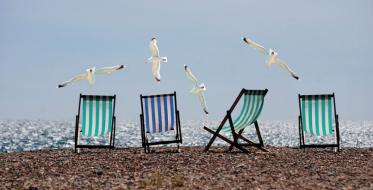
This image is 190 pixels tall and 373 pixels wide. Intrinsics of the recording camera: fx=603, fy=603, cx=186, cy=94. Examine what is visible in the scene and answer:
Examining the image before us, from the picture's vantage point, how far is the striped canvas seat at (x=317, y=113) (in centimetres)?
1123

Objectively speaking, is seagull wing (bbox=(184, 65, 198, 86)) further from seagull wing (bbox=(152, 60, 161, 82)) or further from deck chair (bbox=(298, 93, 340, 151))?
deck chair (bbox=(298, 93, 340, 151))

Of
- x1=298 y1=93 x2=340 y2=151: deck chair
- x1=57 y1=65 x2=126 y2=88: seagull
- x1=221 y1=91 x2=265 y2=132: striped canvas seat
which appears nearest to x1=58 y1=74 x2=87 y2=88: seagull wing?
x1=57 y1=65 x2=126 y2=88: seagull

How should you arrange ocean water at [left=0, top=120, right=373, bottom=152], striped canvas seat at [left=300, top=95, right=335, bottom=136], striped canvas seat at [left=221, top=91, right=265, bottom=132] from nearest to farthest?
striped canvas seat at [left=221, top=91, right=265, bottom=132], striped canvas seat at [left=300, top=95, right=335, bottom=136], ocean water at [left=0, top=120, right=373, bottom=152]

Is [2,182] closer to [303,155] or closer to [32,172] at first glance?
[32,172]

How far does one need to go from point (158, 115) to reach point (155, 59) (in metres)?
1.00

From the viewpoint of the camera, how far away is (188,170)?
8258 millimetres

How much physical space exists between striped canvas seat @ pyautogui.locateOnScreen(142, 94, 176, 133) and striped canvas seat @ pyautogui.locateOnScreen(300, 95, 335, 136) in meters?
2.54

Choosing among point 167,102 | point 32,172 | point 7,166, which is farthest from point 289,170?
point 7,166

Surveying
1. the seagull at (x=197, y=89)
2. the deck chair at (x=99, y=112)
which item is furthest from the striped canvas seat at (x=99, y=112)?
the seagull at (x=197, y=89)

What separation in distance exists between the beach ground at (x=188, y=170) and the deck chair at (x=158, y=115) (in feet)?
1.38

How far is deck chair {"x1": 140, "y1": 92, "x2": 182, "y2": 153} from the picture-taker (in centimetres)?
1046

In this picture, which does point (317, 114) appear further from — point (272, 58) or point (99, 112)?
point (99, 112)

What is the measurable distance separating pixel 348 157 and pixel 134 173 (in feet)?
13.2

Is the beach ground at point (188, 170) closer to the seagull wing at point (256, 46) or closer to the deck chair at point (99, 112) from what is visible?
the deck chair at point (99, 112)
